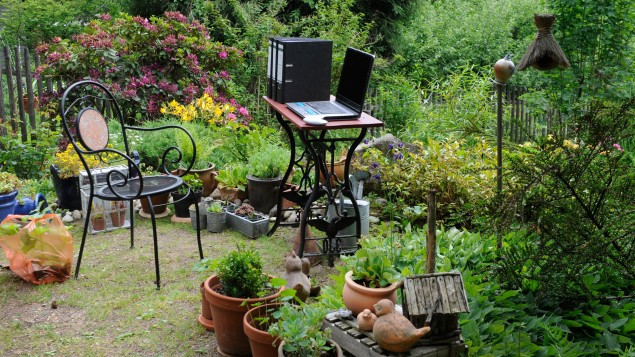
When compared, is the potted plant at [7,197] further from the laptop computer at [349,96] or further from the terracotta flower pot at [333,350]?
the terracotta flower pot at [333,350]

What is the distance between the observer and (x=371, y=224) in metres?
5.79

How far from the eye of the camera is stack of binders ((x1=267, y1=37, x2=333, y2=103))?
5.03m

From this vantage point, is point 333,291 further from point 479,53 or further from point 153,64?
point 479,53

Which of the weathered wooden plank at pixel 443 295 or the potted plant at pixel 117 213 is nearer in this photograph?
the weathered wooden plank at pixel 443 295

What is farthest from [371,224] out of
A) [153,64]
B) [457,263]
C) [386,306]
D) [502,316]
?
[153,64]

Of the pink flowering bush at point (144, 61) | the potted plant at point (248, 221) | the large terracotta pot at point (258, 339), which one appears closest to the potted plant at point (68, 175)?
the potted plant at point (248, 221)

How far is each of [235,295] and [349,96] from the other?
195 centimetres

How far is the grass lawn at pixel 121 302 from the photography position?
152 inches

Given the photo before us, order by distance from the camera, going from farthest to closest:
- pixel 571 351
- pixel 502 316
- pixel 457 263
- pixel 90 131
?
pixel 90 131 < pixel 457 263 < pixel 502 316 < pixel 571 351

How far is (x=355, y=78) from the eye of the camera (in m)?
4.86

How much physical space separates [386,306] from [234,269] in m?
0.99

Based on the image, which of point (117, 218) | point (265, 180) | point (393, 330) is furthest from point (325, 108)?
point (393, 330)

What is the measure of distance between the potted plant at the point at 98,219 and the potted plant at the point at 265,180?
49.0 inches

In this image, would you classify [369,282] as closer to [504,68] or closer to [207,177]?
[504,68]
